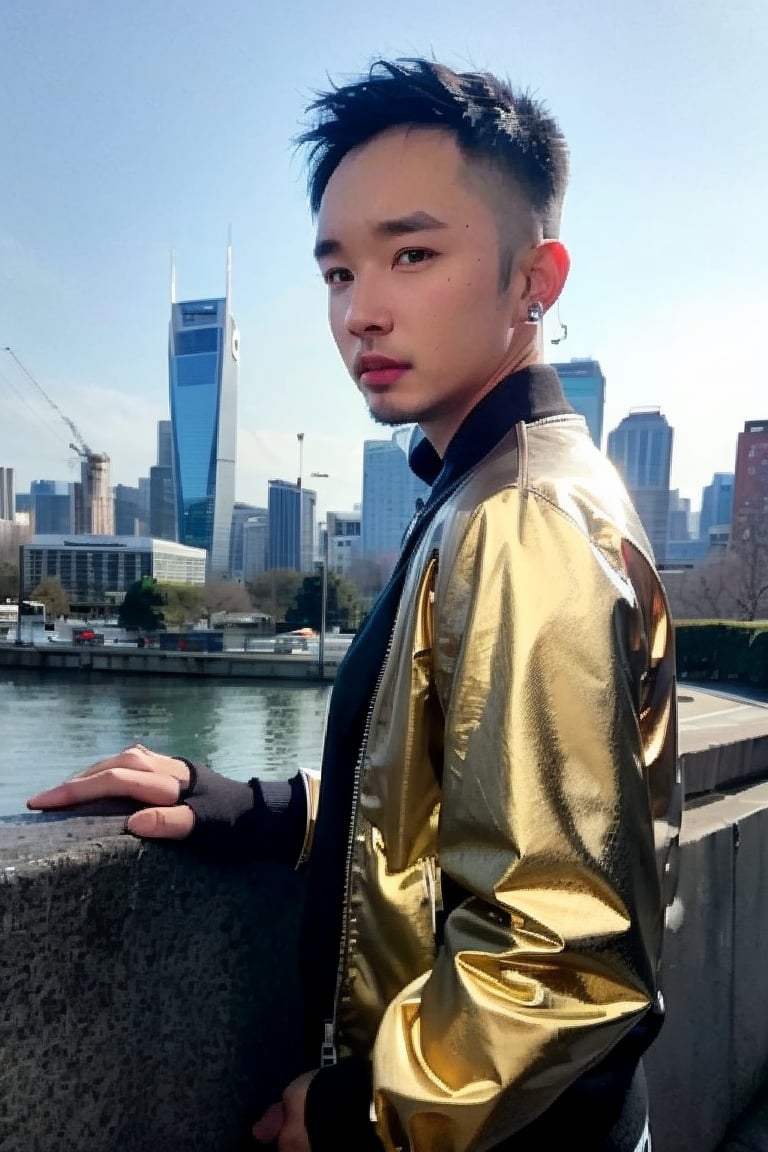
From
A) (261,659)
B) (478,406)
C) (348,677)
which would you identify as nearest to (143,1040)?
(348,677)

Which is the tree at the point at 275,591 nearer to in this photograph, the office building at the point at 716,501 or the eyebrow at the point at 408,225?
the eyebrow at the point at 408,225

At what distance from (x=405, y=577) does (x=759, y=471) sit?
93.8 m

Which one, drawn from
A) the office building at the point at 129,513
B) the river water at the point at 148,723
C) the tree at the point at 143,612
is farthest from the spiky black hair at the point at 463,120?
the office building at the point at 129,513

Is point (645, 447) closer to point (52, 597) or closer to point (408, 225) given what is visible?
point (52, 597)

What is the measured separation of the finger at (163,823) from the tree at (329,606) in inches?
2350

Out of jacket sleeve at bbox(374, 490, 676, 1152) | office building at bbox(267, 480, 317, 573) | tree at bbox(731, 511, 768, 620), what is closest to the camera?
jacket sleeve at bbox(374, 490, 676, 1152)

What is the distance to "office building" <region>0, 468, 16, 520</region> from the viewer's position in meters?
164

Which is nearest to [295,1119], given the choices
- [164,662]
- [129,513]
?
[164,662]

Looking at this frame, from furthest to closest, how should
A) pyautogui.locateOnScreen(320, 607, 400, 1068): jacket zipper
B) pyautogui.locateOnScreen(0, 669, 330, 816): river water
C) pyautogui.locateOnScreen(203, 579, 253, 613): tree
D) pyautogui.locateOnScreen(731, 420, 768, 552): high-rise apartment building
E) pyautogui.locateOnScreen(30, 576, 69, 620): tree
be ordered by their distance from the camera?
pyautogui.locateOnScreen(731, 420, 768, 552): high-rise apartment building → pyautogui.locateOnScreen(30, 576, 69, 620): tree → pyautogui.locateOnScreen(203, 579, 253, 613): tree → pyautogui.locateOnScreen(0, 669, 330, 816): river water → pyautogui.locateOnScreen(320, 607, 400, 1068): jacket zipper

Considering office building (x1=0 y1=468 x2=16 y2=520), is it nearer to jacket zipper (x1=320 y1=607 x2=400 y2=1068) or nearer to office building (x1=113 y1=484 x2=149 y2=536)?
office building (x1=113 y1=484 x2=149 y2=536)

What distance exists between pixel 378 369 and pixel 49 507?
186258 mm

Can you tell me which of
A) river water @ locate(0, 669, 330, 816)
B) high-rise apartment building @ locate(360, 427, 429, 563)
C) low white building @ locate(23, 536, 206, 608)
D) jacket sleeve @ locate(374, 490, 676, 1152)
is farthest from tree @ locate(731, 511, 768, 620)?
low white building @ locate(23, 536, 206, 608)

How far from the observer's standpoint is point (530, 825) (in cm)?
74

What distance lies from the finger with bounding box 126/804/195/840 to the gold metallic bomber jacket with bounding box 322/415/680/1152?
0.47 m
